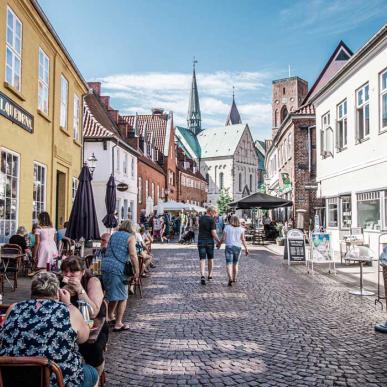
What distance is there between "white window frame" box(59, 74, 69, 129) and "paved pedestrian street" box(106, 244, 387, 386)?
8.47m

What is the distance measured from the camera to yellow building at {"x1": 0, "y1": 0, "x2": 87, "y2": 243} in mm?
11188

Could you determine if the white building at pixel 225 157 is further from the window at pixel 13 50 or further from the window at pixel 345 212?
the window at pixel 13 50

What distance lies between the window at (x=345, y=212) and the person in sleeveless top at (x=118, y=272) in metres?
13.2

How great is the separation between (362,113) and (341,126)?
2.43 meters

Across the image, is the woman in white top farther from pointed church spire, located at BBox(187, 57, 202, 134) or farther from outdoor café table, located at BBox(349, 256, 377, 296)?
pointed church spire, located at BBox(187, 57, 202, 134)

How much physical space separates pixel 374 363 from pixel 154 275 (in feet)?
26.4

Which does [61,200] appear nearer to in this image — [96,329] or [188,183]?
[96,329]

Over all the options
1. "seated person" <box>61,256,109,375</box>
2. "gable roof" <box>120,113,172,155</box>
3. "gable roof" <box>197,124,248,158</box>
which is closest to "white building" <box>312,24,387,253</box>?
"seated person" <box>61,256,109,375</box>

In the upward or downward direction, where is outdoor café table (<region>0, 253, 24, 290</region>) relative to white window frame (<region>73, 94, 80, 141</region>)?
downward

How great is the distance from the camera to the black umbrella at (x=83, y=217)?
1061 centimetres

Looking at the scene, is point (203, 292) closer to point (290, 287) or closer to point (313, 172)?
point (290, 287)

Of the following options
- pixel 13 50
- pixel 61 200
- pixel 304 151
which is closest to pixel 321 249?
pixel 61 200

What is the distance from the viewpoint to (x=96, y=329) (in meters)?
4.07

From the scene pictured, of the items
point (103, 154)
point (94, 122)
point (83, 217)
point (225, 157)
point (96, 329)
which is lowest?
point (96, 329)
